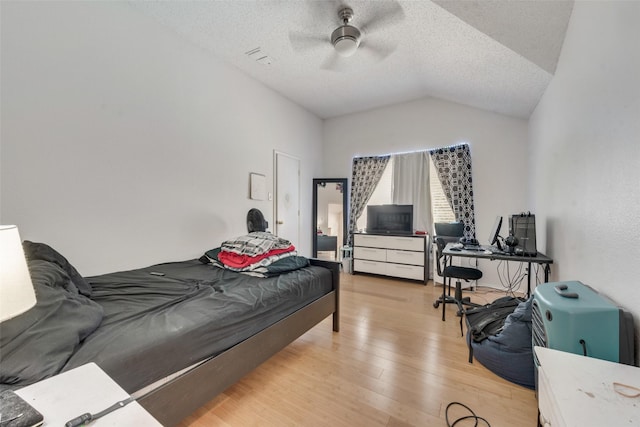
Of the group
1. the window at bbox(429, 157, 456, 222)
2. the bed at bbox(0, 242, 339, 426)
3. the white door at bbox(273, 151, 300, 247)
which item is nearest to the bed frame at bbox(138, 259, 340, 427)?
the bed at bbox(0, 242, 339, 426)

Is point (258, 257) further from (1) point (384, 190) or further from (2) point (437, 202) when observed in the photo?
(2) point (437, 202)

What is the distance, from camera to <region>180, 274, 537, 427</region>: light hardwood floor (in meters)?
1.46

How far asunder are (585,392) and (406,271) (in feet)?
11.1

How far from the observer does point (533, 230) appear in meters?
2.44

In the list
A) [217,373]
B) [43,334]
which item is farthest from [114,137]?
[217,373]

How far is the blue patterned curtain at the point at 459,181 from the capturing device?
396 centimetres

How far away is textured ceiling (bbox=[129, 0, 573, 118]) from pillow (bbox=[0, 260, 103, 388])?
2.49m

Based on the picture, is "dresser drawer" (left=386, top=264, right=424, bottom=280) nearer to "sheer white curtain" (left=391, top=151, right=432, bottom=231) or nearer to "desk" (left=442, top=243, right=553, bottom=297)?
"sheer white curtain" (left=391, top=151, right=432, bottom=231)

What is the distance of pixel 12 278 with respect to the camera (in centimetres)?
60

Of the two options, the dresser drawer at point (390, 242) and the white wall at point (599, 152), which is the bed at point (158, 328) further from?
the dresser drawer at point (390, 242)

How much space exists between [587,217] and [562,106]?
1.08m

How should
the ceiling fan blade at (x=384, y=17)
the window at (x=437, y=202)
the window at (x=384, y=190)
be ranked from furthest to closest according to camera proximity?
1. the window at (x=384, y=190)
2. the window at (x=437, y=202)
3. the ceiling fan blade at (x=384, y=17)

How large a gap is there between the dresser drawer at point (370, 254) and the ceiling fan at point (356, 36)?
2850mm

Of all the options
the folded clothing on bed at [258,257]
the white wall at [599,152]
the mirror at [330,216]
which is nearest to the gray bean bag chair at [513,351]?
the white wall at [599,152]
